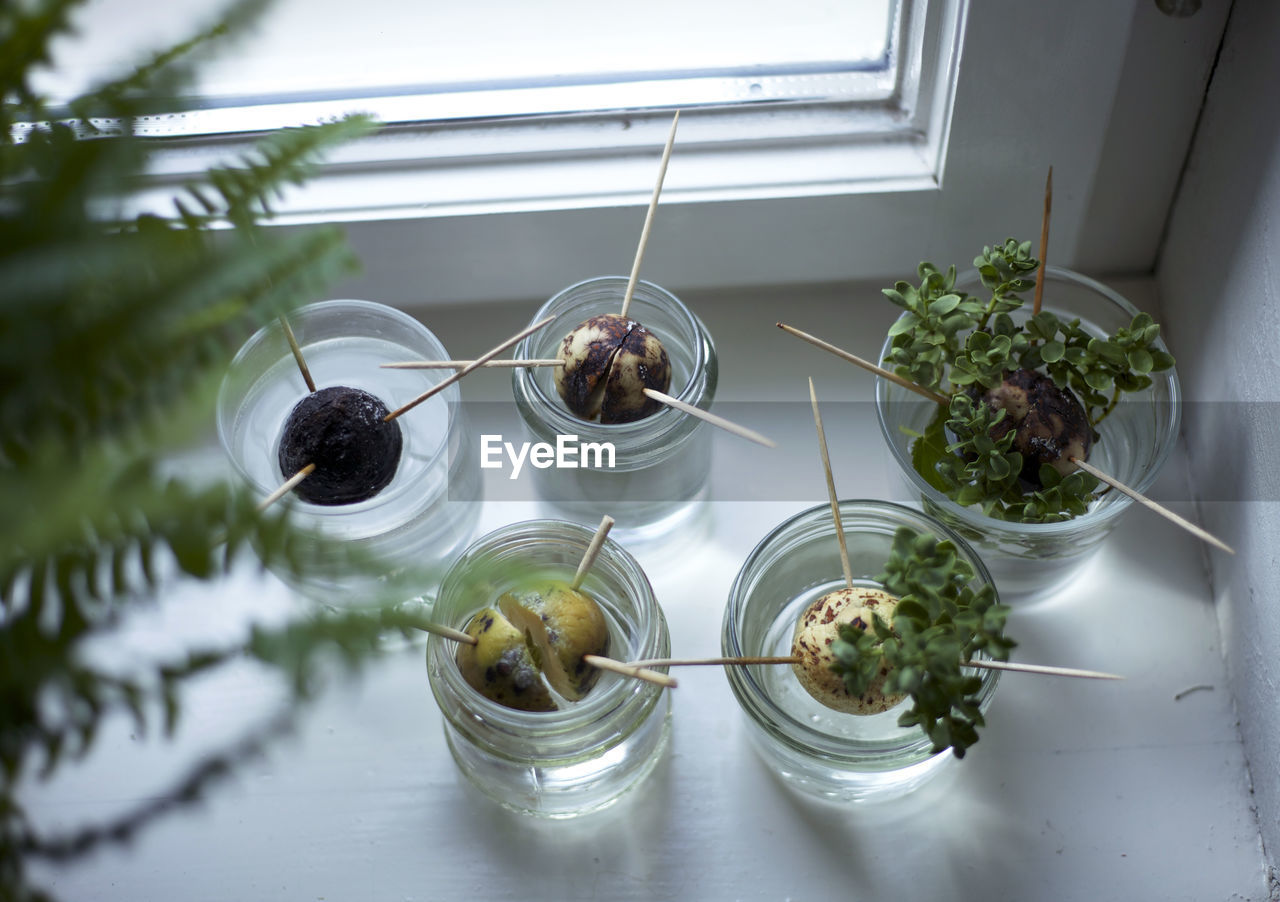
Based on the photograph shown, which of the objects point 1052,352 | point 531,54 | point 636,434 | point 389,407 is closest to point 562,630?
point 636,434

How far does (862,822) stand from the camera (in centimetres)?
78

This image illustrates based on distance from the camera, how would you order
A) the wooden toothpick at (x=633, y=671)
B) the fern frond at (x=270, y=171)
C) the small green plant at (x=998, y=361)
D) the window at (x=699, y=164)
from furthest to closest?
the window at (x=699, y=164)
the small green plant at (x=998, y=361)
the wooden toothpick at (x=633, y=671)
the fern frond at (x=270, y=171)

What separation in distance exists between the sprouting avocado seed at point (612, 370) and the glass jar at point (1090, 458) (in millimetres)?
170

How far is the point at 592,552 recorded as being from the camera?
726mm

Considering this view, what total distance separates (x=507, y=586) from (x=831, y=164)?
43cm

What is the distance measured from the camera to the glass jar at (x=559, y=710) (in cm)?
70

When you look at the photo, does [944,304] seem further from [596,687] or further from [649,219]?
[596,687]

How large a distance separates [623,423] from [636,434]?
23mm

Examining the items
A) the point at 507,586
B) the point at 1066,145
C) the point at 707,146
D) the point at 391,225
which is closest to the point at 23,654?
the point at 507,586

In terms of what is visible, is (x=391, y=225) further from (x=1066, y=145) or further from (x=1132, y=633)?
(x=1132, y=633)

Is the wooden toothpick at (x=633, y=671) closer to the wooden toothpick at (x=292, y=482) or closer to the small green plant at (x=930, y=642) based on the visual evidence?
the small green plant at (x=930, y=642)

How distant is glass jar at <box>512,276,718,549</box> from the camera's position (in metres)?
0.83

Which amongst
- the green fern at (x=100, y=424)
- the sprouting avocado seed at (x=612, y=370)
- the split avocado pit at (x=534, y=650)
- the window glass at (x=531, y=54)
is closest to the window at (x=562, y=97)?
the window glass at (x=531, y=54)

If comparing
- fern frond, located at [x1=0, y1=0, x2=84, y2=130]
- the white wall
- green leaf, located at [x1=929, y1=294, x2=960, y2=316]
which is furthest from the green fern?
the white wall
